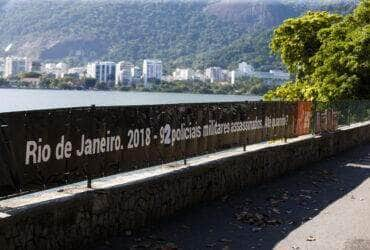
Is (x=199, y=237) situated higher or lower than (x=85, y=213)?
lower

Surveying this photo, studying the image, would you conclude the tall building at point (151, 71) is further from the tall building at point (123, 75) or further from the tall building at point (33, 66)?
the tall building at point (33, 66)

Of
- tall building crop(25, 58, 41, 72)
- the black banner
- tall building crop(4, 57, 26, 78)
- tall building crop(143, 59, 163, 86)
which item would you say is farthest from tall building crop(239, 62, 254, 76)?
the black banner

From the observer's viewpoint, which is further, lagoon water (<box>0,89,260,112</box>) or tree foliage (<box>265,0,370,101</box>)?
lagoon water (<box>0,89,260,112</box>)

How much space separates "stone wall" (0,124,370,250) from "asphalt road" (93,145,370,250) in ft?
0.56

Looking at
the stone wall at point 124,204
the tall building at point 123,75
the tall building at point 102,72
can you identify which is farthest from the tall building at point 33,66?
the stone wall at point 124,204

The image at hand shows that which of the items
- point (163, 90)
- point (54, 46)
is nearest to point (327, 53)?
point (163, 90)

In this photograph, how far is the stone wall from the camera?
5.62m

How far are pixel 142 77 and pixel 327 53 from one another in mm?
88952

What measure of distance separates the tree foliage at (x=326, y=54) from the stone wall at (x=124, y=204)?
23.0 meters

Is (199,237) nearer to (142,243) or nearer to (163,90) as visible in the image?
(142,243)

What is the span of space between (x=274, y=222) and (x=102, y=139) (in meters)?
2.79

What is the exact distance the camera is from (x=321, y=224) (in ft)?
27.2

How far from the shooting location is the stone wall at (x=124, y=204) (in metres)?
5.62

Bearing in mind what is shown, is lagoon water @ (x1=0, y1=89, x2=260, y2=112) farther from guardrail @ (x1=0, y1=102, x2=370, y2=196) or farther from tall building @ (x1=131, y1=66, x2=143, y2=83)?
guardrail @ (x1=0, y1=102, x2=370, y2=196)
